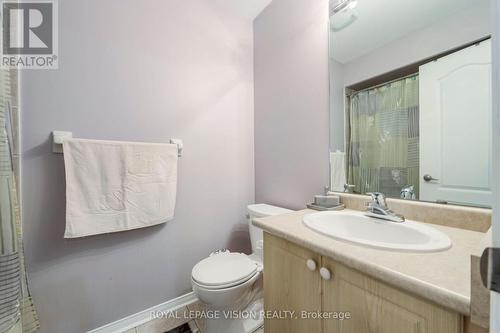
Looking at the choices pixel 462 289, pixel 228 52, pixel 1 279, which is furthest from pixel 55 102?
pixel 462 289

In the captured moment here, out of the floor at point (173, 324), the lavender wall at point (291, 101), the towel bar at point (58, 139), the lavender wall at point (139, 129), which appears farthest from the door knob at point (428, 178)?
the towel bar at point (58, 139)

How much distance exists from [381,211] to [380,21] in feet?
3.26

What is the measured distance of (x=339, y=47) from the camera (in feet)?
4.09

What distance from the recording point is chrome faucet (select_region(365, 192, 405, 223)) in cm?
89

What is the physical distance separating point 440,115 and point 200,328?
5.77 feet

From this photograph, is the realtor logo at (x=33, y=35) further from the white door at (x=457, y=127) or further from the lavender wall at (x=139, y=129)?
the white door at (x=457, y=127)

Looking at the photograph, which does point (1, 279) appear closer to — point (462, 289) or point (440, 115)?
point (462, 289)

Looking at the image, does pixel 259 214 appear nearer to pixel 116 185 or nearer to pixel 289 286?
pixel 289 286

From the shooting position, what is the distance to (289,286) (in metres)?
0.83

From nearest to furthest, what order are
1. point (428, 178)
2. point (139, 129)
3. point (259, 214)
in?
point (428, 178), point (139, 129), point (259, 214)

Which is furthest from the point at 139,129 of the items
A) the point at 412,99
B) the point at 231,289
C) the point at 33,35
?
the point at 412,99

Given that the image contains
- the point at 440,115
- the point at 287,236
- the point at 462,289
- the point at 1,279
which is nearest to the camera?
the point at 462,289

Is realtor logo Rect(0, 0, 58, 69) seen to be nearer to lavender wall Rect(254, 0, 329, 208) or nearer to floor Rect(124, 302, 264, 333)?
lavender wall Rect(254, 0, 329, 208)

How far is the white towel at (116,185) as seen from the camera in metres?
1.06
